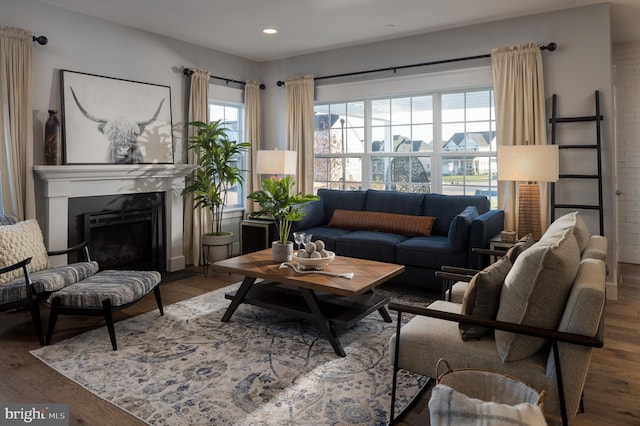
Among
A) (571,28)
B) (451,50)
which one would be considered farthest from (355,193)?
(571,28)

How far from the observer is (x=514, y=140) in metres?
4.41

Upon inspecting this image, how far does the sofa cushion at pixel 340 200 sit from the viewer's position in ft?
17.2

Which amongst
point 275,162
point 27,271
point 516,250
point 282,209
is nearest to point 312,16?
point 275,162

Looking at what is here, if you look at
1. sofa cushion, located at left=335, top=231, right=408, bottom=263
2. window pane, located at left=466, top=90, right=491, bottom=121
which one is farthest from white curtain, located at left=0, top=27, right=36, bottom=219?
window pane, located at left=466, top=90, right=491, bottom=121

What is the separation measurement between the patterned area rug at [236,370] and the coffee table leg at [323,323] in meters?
0.06

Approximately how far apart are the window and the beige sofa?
2954 millimetres

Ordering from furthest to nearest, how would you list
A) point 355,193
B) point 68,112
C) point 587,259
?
point 355,193, point 68,112, point 587,259

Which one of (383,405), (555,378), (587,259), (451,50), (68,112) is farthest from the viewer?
(451,50)

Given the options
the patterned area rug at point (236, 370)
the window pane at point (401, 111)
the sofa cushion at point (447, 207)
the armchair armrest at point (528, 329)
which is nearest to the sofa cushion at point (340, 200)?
the sofa cushion at point (447, 207)

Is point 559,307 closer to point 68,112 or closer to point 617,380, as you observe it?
point 617,380

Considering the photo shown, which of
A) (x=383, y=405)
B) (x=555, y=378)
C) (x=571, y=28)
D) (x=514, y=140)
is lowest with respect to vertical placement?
(x=383, y=405)

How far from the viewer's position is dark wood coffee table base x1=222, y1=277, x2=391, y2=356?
296 centimetres

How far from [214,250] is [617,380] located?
384 centimetres

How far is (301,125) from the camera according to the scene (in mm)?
5840
